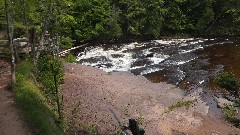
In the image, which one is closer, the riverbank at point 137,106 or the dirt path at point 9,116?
the dirt path at point 9,116

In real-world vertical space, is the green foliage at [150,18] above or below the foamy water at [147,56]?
above

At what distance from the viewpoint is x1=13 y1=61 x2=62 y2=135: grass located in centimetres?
1948

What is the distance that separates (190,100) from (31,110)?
46.4 feet

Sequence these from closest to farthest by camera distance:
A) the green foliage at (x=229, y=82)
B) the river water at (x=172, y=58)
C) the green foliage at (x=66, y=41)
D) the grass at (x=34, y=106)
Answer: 1. the green foliage at (x=229, y=82)
2. the grass at (x=34, y=106)
3. the river water at (x=172, y=58)
4. the green foliage at (x=66, y=41)

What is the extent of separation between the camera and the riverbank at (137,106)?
24.6m

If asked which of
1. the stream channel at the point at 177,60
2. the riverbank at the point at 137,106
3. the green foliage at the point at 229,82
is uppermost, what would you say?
the green foliage at the point at 229,82

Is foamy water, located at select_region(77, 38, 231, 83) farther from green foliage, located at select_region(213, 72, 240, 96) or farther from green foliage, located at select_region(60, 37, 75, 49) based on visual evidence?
green foliage, located at select_region(213, 72, 240, 96)

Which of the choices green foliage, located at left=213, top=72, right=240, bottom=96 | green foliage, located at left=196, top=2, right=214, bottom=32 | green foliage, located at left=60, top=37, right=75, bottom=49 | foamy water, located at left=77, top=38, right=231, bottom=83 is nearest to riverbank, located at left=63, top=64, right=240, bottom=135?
green foliage, located at left=60, top=37, right=75, bottom=49

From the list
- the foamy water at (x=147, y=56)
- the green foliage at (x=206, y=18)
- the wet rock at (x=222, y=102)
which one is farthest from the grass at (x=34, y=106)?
the green foliage at (x=206, y=18)

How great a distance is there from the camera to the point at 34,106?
72.3 ft

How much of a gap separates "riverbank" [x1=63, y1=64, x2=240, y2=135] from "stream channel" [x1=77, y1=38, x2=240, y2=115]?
179 cm

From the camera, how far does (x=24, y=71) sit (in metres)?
28.3

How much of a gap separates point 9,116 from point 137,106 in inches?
426

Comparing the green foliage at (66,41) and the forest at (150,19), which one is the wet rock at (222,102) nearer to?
the green foliage at (66,41)
